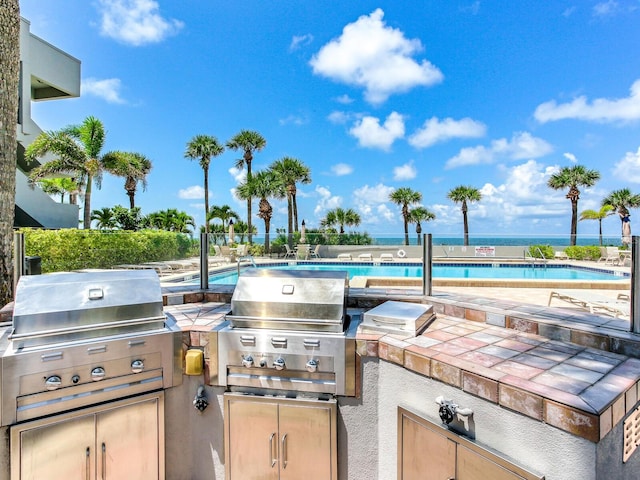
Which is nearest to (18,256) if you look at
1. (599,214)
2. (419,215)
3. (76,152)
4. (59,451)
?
(59,451)

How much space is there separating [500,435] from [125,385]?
7.76 feet

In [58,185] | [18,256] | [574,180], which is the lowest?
[18,256]

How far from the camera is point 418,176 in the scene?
3056cm

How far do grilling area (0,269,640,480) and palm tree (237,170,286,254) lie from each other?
19.3m

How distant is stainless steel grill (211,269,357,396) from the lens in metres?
2.22

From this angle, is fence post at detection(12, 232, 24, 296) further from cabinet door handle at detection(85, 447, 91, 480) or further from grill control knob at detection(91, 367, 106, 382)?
cabinet door handle at detection(85, 447, 91, 480)

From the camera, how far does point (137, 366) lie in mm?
2260

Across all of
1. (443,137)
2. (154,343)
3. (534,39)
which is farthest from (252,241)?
(443,137)

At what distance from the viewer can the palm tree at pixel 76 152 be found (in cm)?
1148

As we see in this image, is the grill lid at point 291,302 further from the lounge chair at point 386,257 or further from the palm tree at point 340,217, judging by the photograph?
the palm tree at point 340,217

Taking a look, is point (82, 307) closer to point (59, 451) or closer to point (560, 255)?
point (59, 451)

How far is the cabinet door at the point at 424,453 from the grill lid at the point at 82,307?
1930 mm

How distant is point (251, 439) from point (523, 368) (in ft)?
6.26

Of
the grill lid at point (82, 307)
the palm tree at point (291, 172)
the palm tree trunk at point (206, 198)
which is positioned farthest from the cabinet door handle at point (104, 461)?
the palm tree trunk at point (206, 198)
